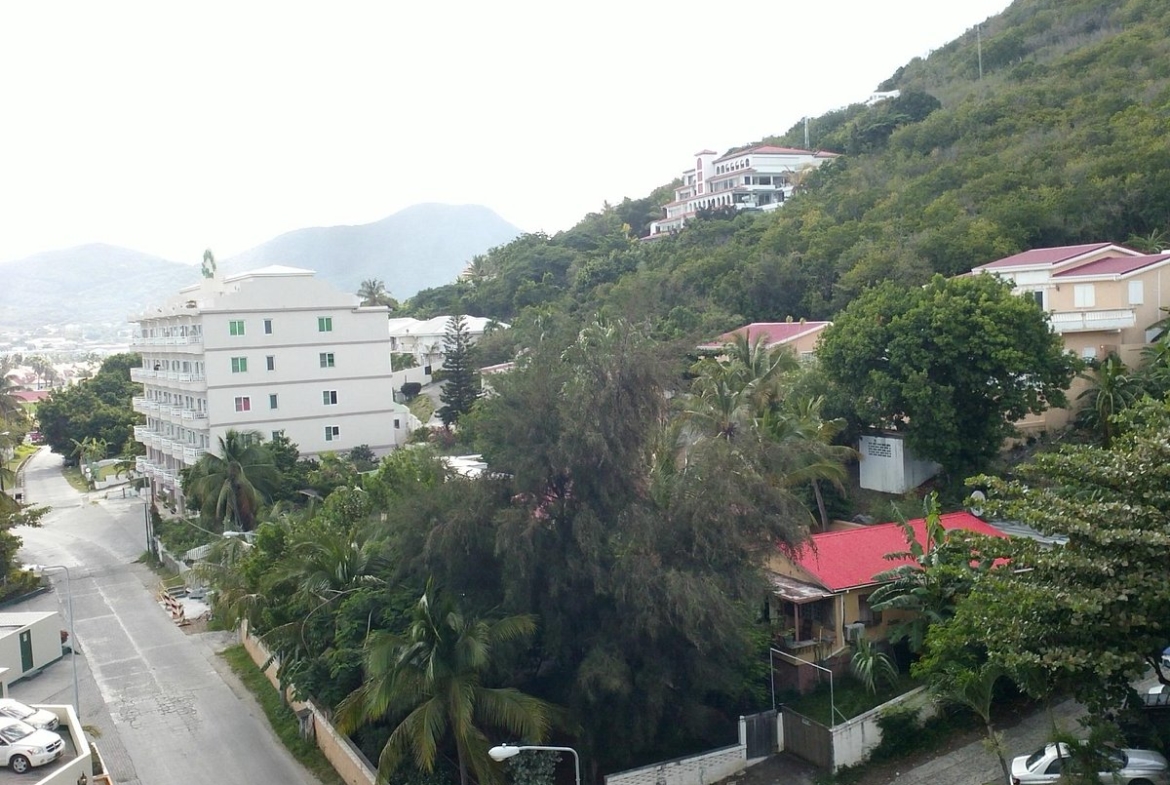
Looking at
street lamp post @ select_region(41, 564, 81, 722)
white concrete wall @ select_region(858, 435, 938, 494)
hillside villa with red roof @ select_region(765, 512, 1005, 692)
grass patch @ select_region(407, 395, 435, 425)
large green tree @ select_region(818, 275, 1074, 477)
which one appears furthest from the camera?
grass patch @ select_region(407, 395, 435, 425)

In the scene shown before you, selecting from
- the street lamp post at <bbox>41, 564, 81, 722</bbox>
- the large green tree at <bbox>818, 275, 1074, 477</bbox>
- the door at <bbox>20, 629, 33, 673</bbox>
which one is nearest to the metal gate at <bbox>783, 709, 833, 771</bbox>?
the large green tree at <bbox>818, 275, 1074, 477</bbox>

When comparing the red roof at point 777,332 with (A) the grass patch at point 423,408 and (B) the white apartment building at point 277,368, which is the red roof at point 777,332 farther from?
(A) the grass patch at point 423,408

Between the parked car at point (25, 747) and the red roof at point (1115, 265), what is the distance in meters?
32.3

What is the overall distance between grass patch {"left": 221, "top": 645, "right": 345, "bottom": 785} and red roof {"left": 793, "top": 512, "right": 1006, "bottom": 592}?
11090 millimetres

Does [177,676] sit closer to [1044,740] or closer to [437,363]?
[1044,740]

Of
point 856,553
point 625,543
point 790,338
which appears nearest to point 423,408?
point 790,338

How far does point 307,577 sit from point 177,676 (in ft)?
27.7

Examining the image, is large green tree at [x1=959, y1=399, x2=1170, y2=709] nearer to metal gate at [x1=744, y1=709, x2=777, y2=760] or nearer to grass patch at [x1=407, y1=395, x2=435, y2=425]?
metal gate at [x1=744, y1=709, x2=777, y2=760]

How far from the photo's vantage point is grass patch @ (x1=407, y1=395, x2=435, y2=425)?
192 feet

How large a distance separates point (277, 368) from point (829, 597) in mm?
32718

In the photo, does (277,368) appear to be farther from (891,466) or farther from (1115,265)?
(1115,265)

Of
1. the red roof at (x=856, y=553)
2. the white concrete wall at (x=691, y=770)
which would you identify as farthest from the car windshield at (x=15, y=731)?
the red roof at (x=856, y=553)

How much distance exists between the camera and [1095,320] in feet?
105

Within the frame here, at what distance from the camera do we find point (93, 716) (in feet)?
81.8
